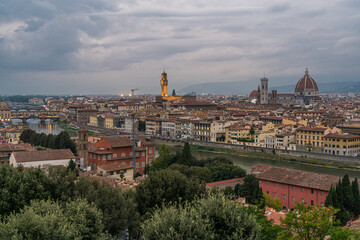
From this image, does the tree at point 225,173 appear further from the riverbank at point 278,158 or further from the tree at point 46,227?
the tree at point 46,227

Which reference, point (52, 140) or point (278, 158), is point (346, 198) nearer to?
point (278, 158)

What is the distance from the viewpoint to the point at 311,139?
78.7 feet

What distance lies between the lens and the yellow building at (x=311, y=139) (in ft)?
77.0

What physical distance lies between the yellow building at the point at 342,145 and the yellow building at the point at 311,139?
1.87 feet

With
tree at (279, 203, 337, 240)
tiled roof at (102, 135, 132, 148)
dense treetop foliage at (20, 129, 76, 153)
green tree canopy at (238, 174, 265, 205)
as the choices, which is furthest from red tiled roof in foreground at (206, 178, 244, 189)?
dense treetop foliage at (20, 129, 76, 153)

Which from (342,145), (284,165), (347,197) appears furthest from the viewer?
(342,145)

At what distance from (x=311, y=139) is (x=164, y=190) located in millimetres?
18193

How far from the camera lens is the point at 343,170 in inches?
760

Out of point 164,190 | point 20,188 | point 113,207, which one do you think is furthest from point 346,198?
point 20,188

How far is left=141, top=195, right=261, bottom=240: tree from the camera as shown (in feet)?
14.6

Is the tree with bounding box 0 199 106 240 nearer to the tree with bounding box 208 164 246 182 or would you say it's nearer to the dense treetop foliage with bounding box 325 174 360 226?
the dense treetop foliage with bounding box 325 174 360 226

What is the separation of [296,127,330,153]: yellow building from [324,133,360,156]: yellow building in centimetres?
57

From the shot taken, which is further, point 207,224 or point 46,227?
point 207,224

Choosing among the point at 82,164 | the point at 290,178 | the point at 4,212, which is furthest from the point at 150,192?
the point at 82,164
